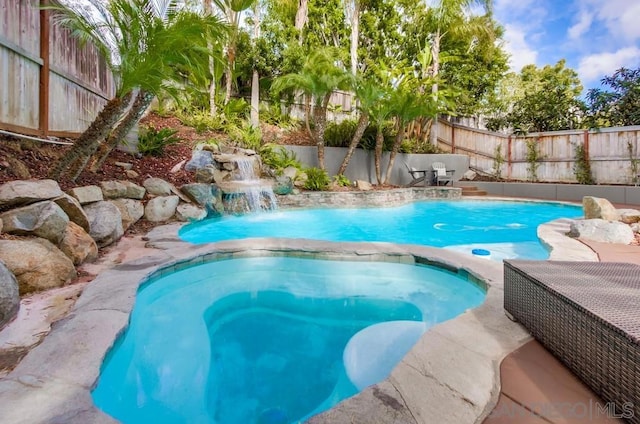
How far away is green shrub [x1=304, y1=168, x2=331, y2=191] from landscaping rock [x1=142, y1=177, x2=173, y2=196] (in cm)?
387

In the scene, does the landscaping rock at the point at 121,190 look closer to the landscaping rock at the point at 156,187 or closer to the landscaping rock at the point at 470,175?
the landscaping rock at the point at 156,187

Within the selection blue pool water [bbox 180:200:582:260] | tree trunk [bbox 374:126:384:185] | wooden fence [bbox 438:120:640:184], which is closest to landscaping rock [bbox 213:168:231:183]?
blue pool water [bbox 180:200:582:260]

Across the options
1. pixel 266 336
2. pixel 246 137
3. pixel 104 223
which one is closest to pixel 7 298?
pixel 266 336

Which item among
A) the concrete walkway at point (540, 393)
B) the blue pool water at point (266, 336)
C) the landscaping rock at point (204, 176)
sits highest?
the landscaping rock at point (204, 176)

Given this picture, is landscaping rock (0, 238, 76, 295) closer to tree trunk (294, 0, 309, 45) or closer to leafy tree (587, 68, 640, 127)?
tree trunk (294, 0, 309, 45)

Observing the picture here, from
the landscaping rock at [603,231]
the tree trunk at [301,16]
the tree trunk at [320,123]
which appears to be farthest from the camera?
the tree trunk at [301,16]

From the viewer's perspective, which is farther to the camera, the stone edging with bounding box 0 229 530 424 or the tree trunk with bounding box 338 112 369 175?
the tree trunk with bounding box 338 112 369 175

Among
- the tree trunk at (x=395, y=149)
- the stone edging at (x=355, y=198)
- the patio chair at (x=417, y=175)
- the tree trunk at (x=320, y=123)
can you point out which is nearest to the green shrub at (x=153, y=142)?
the stone edging at (x=355, y=198)

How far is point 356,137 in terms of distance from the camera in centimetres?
985

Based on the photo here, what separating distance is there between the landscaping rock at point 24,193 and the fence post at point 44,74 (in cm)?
191

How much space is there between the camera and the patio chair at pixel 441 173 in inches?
458

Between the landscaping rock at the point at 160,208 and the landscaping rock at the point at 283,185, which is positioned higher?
the landscaping rock at the point at 283,185

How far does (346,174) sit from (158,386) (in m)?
9.63

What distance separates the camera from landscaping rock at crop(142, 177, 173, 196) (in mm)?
5711
